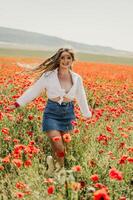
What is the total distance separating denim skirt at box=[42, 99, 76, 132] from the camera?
543cm

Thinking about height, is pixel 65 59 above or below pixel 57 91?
above

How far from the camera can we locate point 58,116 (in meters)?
5.50

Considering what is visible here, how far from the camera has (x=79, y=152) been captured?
5664 millimetres

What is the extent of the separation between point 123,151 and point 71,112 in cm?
75

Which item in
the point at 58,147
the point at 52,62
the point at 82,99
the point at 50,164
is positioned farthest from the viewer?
the point at 82,99

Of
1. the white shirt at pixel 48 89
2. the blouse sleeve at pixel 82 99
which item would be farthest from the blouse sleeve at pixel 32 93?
the blouse sleeve at pixel 82 99

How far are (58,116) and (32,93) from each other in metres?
0.40

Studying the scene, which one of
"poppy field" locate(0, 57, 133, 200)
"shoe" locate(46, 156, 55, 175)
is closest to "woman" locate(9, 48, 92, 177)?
"poppy field" locate(0, 57, 133, 200)

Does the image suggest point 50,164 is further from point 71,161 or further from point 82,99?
point 82,99

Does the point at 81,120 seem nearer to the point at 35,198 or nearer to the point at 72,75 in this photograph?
the point at 72,75

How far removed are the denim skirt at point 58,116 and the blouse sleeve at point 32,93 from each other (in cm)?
20

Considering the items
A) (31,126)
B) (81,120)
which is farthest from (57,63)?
(31,126)

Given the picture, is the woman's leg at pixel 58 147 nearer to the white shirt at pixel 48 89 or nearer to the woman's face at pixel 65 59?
the white shirt at pixel 48 89

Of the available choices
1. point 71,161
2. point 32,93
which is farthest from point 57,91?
point 71,161
